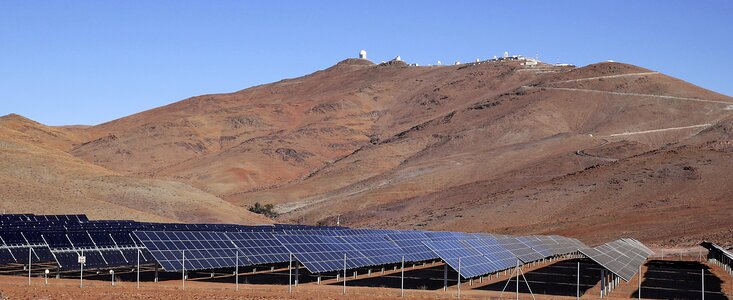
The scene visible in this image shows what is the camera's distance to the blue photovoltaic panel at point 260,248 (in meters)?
42.4

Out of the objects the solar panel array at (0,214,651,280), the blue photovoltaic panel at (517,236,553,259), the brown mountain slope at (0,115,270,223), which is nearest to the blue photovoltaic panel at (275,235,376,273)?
the solar panel array at (0,214,651,280)

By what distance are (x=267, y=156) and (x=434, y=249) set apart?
132794 mm

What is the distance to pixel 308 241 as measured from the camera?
42406 mm

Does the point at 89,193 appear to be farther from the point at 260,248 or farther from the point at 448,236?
the point at 260,248

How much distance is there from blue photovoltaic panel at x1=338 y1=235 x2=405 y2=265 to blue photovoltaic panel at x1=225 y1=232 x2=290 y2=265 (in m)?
2.92

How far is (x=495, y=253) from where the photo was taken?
44.9m

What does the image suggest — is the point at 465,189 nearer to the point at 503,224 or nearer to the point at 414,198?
the point at 414,198

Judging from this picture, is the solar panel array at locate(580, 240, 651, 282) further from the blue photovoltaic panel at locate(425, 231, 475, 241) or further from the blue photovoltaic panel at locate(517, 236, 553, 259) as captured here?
the blue photovoltaic panel at locate(425, 231, 475, 241)

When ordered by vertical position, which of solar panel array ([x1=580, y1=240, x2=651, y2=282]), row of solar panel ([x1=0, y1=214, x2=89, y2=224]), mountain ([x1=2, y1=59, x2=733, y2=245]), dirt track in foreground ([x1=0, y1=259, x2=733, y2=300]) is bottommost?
dirt track in foreground ([x1=0, y1=259, x2=733, y2=300])

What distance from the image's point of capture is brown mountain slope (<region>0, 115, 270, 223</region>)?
7806 centimetres

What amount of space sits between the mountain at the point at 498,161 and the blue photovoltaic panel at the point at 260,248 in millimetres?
43718

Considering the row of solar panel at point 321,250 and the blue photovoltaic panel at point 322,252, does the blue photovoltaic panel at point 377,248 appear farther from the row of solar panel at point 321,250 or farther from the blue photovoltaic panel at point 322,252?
the blue photovoltaic panel at point 322,252

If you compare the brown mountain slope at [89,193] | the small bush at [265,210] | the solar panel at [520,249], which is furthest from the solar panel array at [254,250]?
the small bush at [265,210]

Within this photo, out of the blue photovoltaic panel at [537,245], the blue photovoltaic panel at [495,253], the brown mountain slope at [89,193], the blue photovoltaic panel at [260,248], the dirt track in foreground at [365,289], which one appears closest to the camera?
the dirt track in foreground at [365,289]
